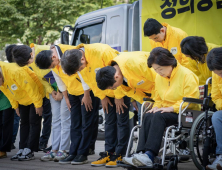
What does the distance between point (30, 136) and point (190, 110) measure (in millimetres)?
2665

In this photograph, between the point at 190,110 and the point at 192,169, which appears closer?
the point at 190,110

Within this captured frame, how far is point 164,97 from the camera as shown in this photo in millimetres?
3707

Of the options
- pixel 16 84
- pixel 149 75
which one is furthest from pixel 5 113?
pixel 149 75

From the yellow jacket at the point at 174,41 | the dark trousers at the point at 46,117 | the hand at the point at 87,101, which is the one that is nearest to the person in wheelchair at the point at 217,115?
the yellow jacket at the point at 174,41

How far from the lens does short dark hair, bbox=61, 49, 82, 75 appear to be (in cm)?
418

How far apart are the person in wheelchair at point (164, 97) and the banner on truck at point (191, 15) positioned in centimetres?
176

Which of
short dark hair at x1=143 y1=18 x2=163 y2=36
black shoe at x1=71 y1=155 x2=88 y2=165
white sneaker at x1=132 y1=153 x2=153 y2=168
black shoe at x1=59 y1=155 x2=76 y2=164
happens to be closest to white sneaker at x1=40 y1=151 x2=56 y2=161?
black shoe at x1=59 y1=155 x2=76 y2=164

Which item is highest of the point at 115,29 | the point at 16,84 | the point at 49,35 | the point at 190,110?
the point at 49,35

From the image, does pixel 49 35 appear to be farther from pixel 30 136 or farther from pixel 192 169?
pixel 192 169

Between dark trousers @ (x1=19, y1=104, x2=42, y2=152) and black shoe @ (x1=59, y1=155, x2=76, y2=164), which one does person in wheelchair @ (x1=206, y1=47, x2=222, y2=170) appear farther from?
dark trousers @ (x1=19, y1=104, x2=42, y2=152)

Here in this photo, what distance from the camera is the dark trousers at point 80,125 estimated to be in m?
4.61

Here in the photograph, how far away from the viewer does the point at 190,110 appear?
11.6 ft

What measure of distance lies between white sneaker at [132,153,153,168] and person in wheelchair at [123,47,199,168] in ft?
0.12

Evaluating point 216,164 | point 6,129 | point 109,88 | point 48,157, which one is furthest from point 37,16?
point 216,164
